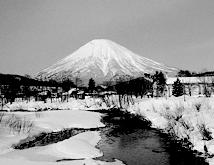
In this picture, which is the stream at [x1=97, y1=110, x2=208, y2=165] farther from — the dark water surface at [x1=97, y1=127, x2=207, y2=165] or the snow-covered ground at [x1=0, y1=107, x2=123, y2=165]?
the snow-covered ground at [x1=0, y1=107, x2=123, y2=165]

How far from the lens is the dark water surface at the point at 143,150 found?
13.4 meters

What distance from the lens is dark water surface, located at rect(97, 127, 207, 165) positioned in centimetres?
1345

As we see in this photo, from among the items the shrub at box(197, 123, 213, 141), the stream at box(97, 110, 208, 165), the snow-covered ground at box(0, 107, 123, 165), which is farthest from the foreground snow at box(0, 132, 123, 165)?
the shrub at box(197, 123, 213, 141)

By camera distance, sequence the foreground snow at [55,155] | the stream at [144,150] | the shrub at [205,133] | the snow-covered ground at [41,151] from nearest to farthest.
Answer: the foreground snow at [55,155]
the snow-covered ground at [41,151]
the stream at [144,150]
the shrub at [205,133]

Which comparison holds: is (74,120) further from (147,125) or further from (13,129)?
(13,129)

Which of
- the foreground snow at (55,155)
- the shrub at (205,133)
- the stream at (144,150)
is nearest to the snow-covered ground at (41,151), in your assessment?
the foreground snow at (55,155)

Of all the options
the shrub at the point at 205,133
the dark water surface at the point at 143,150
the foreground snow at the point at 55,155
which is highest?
the shrub at the point at 205,133

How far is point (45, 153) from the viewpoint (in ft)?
45.2

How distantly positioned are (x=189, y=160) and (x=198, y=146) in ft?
5.05

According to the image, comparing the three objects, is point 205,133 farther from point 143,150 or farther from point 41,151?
point 41,151

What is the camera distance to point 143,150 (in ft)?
53.0

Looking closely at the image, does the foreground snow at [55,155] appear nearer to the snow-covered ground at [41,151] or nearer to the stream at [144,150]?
the snow-covered ground at [41,151]

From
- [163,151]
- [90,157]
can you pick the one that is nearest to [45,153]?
[90,157]

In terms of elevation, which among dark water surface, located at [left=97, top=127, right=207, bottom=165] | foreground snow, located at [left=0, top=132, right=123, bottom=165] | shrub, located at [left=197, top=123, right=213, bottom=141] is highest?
shrub, located at [left=197, top=123, right=213, bottom=141]
